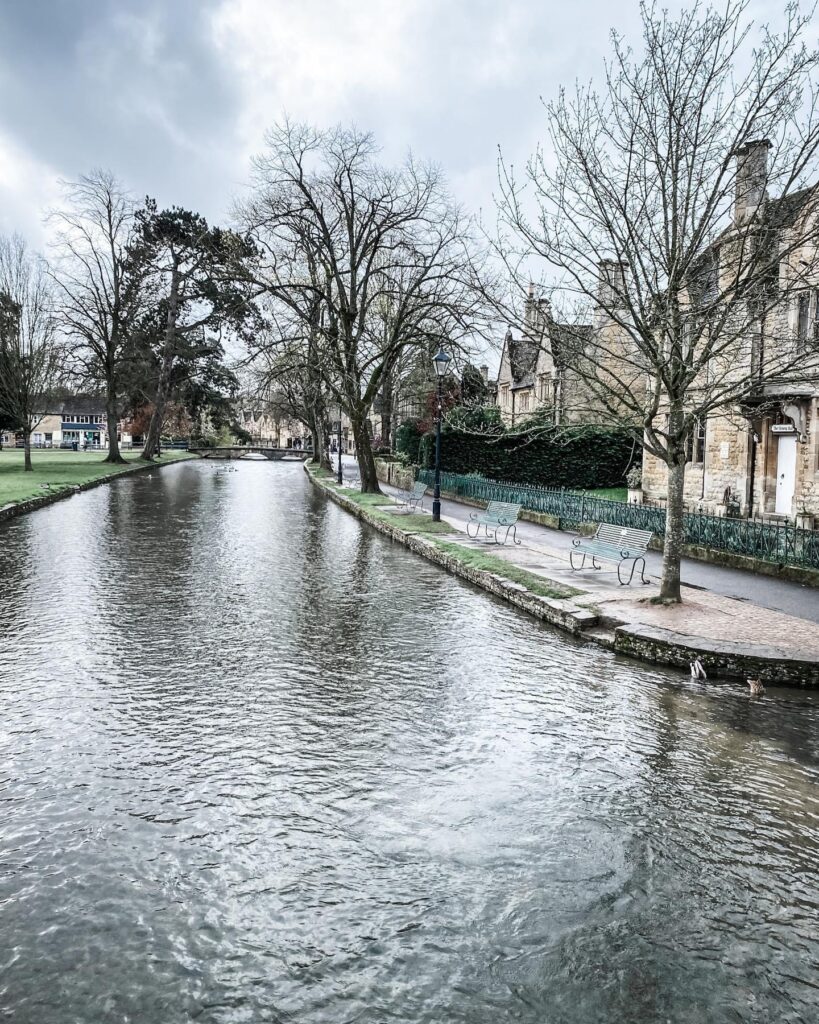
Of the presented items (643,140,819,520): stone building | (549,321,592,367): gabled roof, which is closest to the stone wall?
(643,140,819,520): stone building

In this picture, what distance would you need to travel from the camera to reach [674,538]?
425 inches

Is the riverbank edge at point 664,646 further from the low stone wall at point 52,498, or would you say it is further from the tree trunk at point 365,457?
the tree trunk at point 365,457

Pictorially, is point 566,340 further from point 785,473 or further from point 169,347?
point 169,347

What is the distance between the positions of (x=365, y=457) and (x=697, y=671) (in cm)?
2245

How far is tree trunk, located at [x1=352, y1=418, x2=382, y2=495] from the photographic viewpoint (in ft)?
96.6

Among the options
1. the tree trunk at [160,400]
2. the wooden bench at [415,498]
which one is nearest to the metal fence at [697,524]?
the wooden bench at [415,498]

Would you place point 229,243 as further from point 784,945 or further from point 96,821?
point 784,945

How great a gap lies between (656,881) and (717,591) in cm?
881

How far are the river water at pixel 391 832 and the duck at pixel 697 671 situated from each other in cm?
33

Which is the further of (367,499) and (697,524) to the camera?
(367,499)

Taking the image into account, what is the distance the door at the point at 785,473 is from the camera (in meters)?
22.7

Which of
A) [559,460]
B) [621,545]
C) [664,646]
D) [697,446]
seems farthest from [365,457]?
[664,646]

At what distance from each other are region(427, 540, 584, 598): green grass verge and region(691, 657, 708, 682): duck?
2934 millimetres

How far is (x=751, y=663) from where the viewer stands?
26.7ft
